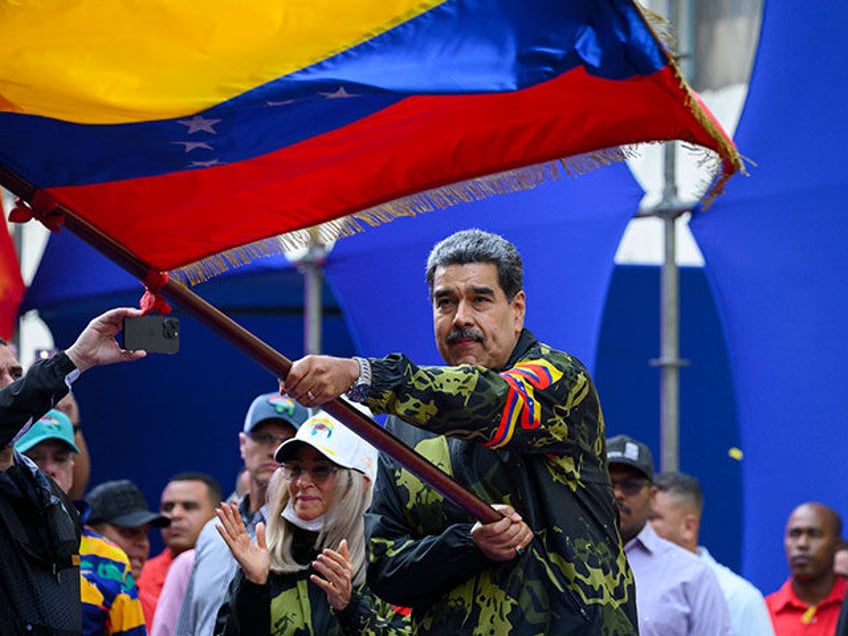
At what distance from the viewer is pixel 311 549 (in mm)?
5141

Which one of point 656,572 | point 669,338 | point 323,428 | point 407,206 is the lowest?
point 656,572

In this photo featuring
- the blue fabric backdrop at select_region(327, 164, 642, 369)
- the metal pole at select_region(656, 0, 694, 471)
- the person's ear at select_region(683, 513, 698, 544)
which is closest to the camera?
the person's ear at select_region(683, 513, 698, 544)

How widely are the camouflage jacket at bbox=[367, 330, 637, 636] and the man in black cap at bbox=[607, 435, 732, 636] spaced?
7.03 ft

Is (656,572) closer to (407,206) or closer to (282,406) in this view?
(282,406)

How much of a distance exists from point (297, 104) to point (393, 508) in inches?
43.7

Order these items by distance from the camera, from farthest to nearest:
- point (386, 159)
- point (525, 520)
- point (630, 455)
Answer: point (630, 455) → point (386, 159) → point (525, 520)

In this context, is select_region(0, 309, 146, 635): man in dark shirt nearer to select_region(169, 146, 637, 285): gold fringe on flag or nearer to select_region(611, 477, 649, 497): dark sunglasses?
select_region(169, 146, 637, 285): gold fringe on flag

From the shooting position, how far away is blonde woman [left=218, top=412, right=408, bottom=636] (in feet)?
15.8

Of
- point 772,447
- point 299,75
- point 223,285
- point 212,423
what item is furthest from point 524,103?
point 212,423

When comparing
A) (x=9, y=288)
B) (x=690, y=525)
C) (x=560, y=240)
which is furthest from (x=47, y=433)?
(x=690, y=525)

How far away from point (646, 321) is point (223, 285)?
2.60m

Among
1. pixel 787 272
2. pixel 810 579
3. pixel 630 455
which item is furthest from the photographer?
pixel 810 579

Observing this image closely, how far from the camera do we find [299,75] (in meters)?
3.93

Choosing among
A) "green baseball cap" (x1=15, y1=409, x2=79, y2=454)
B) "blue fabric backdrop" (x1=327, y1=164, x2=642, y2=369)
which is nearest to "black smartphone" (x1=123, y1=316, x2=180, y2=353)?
"green baseball cap" (x1=15, y1=409, x2=79, y2=454)
